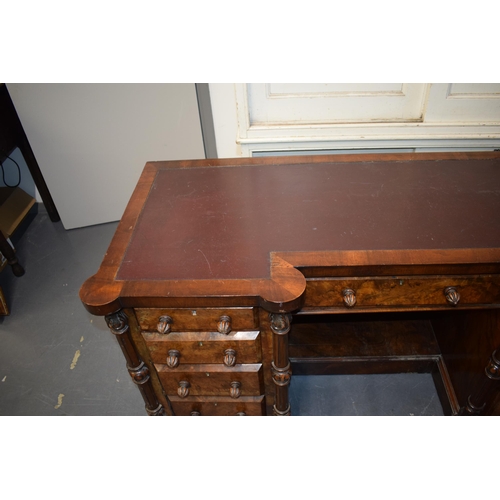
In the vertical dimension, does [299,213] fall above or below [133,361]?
above

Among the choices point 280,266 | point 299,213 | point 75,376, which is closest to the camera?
point 280,266

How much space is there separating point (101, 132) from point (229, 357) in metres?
1.77

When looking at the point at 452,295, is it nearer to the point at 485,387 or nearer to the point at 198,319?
the point at 485,387

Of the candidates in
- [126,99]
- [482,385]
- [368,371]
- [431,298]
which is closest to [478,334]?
[482,385]

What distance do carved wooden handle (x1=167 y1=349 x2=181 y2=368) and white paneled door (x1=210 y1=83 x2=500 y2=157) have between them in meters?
1.13

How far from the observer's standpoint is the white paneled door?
1.86 m

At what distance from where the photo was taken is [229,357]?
127cm

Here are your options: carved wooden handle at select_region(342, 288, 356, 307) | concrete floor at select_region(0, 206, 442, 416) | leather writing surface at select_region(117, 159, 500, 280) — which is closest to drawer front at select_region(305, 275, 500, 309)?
carved wooden handle at select_region(342, 288, 356, 307)

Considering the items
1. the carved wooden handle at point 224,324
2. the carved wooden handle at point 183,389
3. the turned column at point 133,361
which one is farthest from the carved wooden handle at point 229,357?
the turned column at point 133,361

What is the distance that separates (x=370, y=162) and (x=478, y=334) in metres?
0.79

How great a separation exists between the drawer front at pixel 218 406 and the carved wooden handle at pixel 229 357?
0.85 feet

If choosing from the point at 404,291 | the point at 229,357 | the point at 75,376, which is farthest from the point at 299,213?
the point at 75,376

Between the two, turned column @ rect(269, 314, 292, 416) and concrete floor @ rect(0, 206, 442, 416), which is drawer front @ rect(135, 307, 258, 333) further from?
concrete floor @ rect(0, 206, 442, 416)
